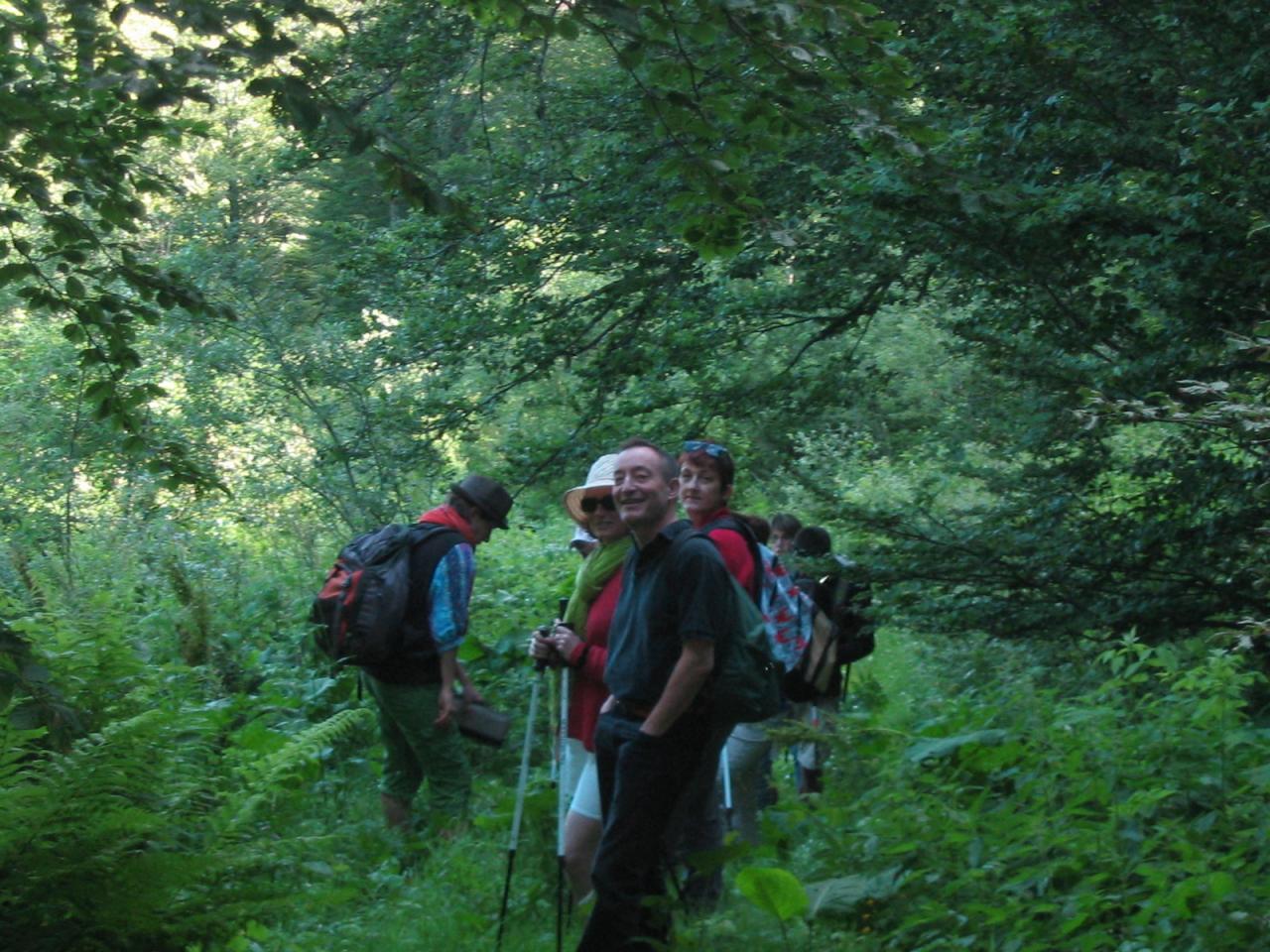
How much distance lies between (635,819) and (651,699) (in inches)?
14.7

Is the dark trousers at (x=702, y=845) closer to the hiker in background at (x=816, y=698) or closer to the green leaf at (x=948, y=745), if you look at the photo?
the green leaf at (x=948, y=745)

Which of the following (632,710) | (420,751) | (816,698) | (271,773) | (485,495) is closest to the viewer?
(271,773)

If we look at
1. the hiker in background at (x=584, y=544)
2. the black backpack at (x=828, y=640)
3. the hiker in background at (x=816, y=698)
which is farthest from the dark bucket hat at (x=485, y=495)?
the black backpack at (x=828, y=640)

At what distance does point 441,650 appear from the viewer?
698cm

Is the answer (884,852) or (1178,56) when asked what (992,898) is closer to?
(884,852)

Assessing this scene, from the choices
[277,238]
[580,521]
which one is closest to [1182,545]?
[580,521]

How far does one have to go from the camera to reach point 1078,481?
7.86m

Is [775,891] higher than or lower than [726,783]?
lower

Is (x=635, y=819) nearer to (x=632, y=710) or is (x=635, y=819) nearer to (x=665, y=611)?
(x=632, y=710)

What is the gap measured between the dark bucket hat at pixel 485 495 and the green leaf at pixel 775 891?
8.24 feet

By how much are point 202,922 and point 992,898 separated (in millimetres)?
2821

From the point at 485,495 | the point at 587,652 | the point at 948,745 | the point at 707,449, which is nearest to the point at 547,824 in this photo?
the point at 587,652

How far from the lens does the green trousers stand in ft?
23.3

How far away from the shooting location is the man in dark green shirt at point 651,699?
476 cm
